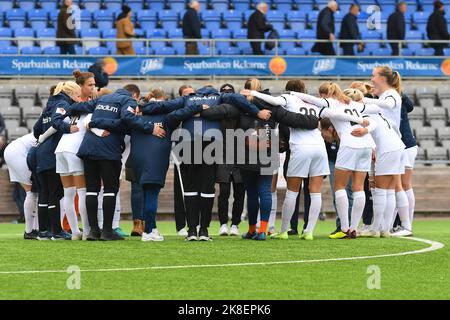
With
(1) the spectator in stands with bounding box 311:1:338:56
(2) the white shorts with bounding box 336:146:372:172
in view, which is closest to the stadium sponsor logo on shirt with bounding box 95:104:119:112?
(2) the white shorts with bounding box 336:146:372:172

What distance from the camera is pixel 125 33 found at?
23188mm

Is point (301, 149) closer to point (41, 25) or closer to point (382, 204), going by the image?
point (382, 204)

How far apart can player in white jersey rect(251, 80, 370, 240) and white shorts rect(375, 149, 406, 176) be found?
724 mm

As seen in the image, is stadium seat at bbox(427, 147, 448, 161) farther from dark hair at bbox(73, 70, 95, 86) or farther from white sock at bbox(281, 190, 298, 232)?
dark hair at bbox(73, 70, 95, 86)

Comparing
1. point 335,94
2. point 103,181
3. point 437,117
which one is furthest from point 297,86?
point 437,117

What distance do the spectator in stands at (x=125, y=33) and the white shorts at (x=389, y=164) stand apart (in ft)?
33.9

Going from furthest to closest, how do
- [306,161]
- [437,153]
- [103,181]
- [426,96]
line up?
[426,96] < [437,153] < [306,161] < [103,181]

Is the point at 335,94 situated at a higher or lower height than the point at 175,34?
lower

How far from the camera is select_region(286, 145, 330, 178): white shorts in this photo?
12.7 metres

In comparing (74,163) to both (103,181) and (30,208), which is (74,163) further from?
(30,208)

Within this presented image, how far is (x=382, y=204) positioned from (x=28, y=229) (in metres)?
4.31

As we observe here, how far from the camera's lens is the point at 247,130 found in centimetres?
1260

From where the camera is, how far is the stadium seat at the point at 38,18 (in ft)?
83.9

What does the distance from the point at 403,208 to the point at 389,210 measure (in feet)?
1.51
